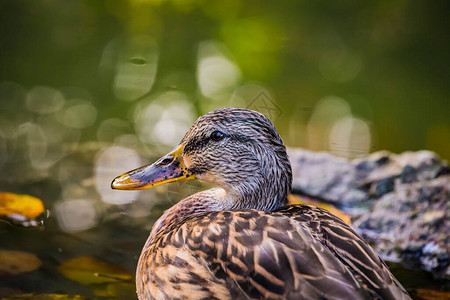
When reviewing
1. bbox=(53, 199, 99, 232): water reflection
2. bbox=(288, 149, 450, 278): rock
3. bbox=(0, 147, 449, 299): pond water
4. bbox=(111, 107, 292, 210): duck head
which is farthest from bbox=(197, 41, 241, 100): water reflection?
bbox=(111, 107, 292, 210): duck head

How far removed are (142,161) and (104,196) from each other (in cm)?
54

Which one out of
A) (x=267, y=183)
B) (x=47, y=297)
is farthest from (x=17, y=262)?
(x=267, y=183)

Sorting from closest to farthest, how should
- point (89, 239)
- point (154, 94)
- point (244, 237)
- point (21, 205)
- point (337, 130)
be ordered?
point (244, 237) → point (89, 239) → point (21, 205) → point (337, 130) → point (154, 94)

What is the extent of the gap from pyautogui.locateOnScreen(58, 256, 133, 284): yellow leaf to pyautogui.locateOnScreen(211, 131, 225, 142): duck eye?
958 mm

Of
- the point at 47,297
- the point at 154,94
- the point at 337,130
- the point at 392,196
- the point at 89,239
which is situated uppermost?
the point at 154,94

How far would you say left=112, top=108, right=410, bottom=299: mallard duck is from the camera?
2129 mm

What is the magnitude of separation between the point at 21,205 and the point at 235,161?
5.49ft

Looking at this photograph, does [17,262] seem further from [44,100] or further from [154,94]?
[154,94]

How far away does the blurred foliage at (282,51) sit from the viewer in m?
5.67

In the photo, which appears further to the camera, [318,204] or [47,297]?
[318,204]

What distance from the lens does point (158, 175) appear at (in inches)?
115

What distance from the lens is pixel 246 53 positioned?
6422mm

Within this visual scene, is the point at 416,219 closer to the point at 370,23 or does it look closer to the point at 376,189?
the point at 376,189

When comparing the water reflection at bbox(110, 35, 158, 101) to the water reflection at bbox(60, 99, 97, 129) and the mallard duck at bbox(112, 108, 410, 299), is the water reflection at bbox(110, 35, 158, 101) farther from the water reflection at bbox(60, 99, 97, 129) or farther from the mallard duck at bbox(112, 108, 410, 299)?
the mallard duck at bbox(112, 108, 410, 299)
